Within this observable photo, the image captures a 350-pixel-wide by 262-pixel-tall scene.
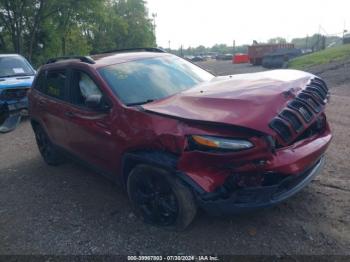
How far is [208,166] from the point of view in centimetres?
285

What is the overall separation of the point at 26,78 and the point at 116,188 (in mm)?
6777

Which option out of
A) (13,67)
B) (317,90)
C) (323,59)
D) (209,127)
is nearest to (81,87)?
(209,127)

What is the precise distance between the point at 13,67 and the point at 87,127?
7.54 meters

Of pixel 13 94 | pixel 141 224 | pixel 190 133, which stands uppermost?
pixel 190 133

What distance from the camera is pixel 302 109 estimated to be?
3148mm

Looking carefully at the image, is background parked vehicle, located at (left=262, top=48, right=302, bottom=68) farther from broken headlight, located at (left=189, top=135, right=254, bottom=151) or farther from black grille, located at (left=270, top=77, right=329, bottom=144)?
broken headlight, located at (left=189, top=135, right=254, bottom=151)

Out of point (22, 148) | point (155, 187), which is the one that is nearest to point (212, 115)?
point (155, 187)

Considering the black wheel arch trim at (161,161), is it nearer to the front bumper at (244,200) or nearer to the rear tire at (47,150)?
the front bumper at (244,200)

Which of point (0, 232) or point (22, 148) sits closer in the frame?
point (0, 232)

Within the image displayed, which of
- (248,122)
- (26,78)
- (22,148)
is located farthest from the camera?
(26,78)

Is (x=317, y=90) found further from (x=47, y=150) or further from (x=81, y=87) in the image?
(x=47, y=150)

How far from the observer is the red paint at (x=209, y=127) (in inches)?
109

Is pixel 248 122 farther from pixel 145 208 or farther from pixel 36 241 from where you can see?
pixel 36 241

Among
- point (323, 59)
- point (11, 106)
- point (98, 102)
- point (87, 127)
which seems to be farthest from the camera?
point (323, 59)
